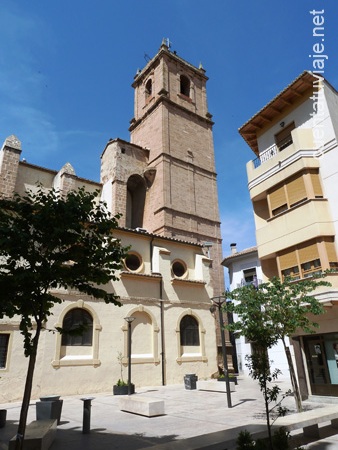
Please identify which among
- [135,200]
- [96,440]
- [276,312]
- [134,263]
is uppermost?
[135,200]

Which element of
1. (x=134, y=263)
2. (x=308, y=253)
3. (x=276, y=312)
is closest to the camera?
(x=276, y=312)

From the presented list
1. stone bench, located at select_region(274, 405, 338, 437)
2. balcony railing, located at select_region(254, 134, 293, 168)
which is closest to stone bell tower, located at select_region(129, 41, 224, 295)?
balcony railing, located at select_region(254, 134, 293, 168)

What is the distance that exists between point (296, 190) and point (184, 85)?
28144 mm

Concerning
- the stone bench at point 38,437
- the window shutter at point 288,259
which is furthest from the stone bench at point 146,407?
the window shutter at point 288,259

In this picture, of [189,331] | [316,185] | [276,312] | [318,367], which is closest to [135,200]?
[189,331]

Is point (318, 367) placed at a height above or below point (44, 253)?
below

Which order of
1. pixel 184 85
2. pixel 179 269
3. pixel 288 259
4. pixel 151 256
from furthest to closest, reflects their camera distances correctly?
Answer: pixel 184 85
pixel 179 269
pixel 151 256
pixel 288 259

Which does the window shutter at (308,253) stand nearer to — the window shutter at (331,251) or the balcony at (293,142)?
the window shutter at (331,251)

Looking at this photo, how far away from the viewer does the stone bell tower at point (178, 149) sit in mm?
29703

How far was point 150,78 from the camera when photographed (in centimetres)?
3778

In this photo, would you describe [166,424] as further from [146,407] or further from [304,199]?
[304,199]

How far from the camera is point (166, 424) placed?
8930mm

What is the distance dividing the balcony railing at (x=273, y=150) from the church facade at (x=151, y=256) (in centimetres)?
597

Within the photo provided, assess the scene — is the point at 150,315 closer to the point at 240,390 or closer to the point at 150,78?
the point at 240,390
